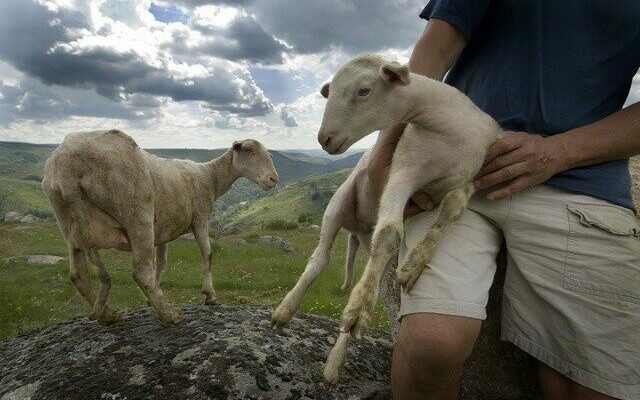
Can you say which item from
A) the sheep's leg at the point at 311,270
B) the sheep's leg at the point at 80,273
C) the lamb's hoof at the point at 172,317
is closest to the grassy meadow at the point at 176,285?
the sheep's leg at the point at 80,273

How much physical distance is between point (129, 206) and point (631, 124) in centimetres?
487

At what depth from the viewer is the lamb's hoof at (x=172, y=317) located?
4398 millimetres

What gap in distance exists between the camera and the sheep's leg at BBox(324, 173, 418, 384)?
2807mm

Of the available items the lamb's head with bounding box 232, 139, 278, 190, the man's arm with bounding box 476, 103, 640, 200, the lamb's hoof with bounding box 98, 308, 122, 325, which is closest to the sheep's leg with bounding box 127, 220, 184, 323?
the lamb's hoof with bounding box 98, 308, 122, 325

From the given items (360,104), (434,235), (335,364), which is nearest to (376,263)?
(434,235)

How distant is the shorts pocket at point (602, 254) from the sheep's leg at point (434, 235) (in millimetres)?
741

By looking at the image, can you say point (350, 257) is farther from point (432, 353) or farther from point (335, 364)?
point (432, 353)

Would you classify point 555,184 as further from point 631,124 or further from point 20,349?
point 20,349

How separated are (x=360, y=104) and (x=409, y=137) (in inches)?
20.3

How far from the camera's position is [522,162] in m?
3.22

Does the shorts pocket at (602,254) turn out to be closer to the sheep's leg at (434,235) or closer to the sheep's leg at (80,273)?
the sheep's leg at (434,235)

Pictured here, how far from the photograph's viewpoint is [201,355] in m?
3.63

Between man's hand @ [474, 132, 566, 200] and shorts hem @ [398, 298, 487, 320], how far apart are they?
827mm

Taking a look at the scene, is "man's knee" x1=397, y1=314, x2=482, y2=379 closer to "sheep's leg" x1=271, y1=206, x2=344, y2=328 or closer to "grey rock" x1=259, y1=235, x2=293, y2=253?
"sheep's leg" x1=271, y1=206, x2=344, y2=328
